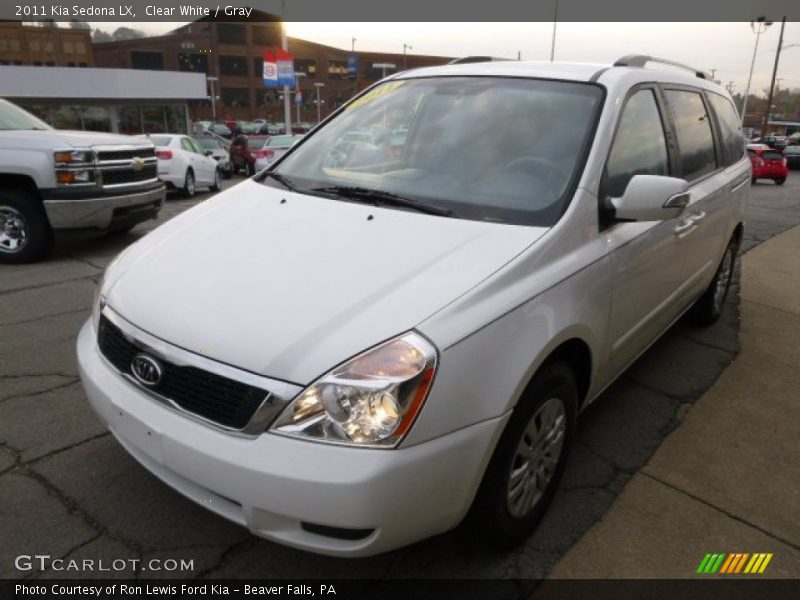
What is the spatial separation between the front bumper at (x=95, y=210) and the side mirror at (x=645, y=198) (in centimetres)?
561

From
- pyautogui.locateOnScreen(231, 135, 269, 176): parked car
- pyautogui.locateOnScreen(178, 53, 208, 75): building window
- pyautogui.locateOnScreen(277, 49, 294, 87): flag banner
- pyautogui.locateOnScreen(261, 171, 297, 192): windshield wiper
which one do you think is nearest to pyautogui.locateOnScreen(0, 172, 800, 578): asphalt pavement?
pyautogui.locateOnScreen(261, 171, 297, 192): windshield wiper

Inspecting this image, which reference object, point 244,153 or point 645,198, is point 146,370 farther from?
point 244,153

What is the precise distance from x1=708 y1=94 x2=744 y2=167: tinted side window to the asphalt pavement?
1459 mm

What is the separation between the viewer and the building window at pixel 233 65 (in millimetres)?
80188

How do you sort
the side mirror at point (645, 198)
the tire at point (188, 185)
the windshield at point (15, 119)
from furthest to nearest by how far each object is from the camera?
1. the tire at point (188, 185)
2. the windshield at point (15, 119)
3. the side mirror at point (645, 198)

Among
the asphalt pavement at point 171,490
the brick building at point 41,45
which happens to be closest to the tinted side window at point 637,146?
the asphalt pavement at point 171,490

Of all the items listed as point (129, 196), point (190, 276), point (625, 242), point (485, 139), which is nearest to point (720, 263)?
point (625, 242)

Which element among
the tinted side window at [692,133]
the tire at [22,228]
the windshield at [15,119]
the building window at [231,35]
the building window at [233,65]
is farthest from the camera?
the building window at [233,65]

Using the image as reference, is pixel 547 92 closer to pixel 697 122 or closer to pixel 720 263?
pixel 697 122

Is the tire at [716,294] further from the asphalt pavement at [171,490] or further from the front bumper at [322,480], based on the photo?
the front bumper at [322,480]

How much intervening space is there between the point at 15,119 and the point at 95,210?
157cm

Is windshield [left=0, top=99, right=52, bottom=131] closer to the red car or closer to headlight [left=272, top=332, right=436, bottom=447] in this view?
headlight [left=272, top=332, right=436, bottom=447]

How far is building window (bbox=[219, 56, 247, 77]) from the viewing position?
263 ft

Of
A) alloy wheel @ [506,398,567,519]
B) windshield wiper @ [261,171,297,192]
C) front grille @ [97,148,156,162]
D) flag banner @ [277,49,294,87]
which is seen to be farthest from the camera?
flag banner @ [277,49,294,87]
